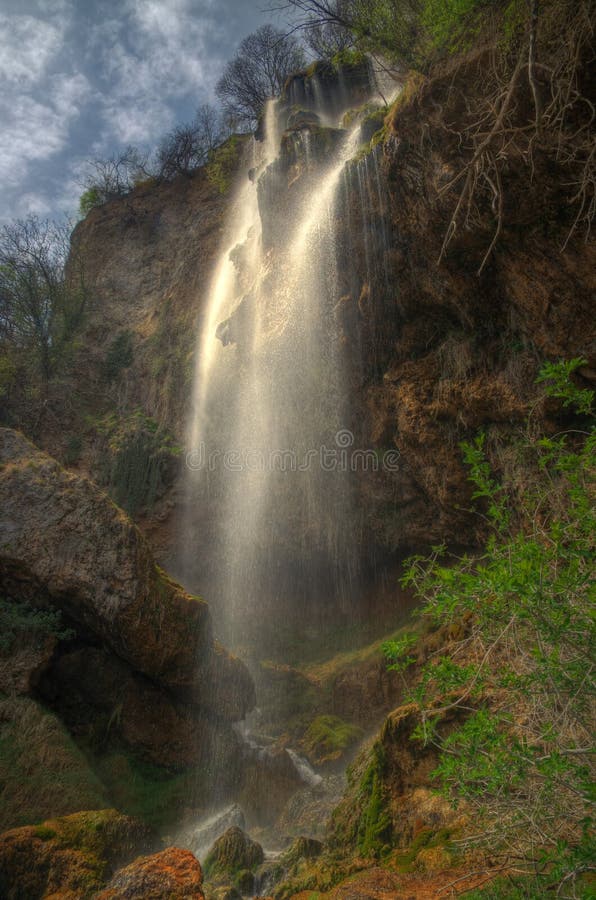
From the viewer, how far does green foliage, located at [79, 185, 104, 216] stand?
26312 mm

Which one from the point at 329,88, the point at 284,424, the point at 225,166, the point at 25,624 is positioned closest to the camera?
the point at 25,624

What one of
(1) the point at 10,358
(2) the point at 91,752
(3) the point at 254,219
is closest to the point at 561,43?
(2) the point at 91,752

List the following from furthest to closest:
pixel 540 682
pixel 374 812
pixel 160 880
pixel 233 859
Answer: pixel 233 859 < pixel 374 812 < pixel 160 880 < pixel 540 682

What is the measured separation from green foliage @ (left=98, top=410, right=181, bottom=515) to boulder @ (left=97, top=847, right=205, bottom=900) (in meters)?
11.8

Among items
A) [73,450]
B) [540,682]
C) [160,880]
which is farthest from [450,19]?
[73,450]

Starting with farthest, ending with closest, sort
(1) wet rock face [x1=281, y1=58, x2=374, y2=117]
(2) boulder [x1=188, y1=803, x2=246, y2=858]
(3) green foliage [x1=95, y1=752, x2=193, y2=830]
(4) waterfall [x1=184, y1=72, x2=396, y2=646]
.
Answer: (1) wet rock face [x1=281, y1=58, x2=374, y2=117], (4) waterfall [x1=184, y1=72, x2=396, y2=646], (3) green foliage [x1=95, y1=752, x2=193, y2=830], (2) boulder [x1=188, y1=803, x2=246, y2=858]

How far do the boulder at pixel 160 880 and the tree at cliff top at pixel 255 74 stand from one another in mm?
28693

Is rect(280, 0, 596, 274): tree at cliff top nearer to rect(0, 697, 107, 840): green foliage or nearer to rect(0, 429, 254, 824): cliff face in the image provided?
rect(0, 429, 254, 824): cliff face

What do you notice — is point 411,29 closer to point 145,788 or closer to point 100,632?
point 100,632

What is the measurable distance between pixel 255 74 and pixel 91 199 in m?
10.7

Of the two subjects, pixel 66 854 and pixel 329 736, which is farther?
pixel 329 736

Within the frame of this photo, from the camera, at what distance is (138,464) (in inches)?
636

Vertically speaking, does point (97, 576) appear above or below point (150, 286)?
below

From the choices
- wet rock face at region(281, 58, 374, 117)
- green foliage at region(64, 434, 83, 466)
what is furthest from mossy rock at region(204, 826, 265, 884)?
wet rock face at region(281, 58, 374, 117)
